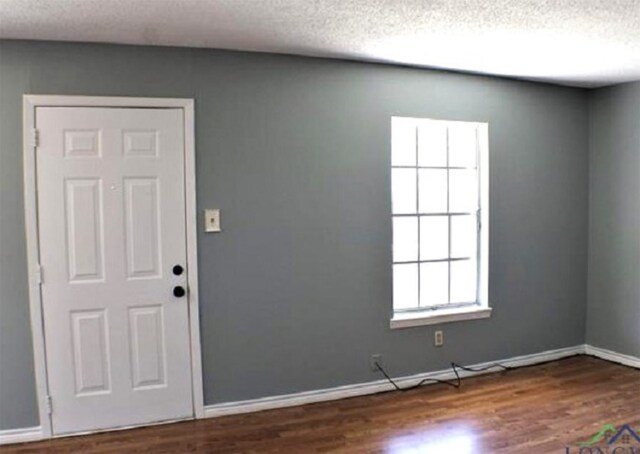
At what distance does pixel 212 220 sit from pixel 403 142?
1564mm

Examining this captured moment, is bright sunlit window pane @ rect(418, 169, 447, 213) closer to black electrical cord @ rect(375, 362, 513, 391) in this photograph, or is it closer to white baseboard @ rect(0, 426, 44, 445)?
black electrical cord @ rect(375, 362, 513, 391)

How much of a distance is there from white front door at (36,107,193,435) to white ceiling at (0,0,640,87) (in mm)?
491

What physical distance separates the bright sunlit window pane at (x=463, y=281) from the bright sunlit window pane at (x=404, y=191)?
2.07 feet

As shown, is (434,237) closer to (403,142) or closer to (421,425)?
(403,142)

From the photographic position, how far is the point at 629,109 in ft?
13.3

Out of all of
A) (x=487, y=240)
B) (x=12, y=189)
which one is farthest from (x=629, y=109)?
(x=12, y=189)

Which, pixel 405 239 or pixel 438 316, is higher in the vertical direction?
pixel 405 239

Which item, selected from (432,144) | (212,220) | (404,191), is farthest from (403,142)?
(212,220)

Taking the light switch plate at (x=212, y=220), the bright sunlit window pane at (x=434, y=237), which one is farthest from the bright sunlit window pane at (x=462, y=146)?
the light switch plate at (x=212, y=220)

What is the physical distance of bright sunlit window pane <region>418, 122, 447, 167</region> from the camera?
379cm

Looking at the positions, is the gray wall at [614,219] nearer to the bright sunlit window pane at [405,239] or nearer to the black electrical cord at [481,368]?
the black electrical cord at [481,368]

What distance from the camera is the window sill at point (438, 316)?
3629mm

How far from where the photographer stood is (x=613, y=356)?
166 inches
